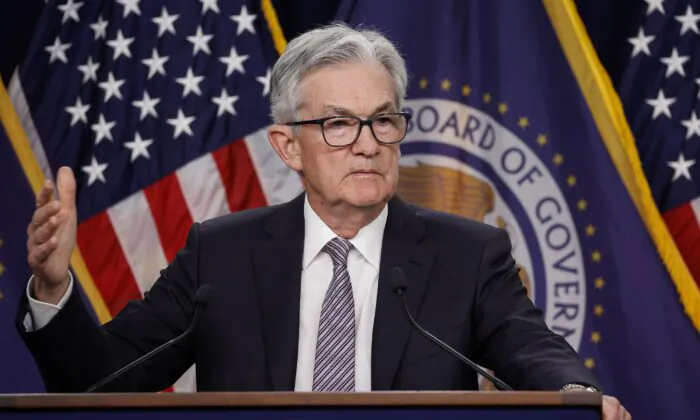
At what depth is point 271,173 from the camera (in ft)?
12.3

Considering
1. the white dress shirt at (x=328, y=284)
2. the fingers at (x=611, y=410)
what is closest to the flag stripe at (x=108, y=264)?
the white dress shirt at (x=328, y=284)

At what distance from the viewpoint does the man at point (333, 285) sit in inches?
85.7

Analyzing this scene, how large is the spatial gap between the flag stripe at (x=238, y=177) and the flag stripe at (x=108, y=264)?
16.7 inches

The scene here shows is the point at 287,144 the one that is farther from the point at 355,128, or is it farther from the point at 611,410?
the point at 611,410

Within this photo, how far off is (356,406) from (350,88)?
97 cm

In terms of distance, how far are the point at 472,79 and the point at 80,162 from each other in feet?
4.58

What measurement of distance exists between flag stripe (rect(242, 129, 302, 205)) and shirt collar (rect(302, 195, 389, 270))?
130 centimetres

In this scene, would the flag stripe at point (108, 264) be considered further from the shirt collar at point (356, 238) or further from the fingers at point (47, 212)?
the fingers at point (47, 212)

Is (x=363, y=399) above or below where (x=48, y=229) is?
below

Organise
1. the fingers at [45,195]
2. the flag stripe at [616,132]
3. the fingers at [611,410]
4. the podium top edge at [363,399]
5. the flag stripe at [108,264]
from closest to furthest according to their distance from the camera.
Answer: the podium top edge at [363,399] → the fingers at [611,410] → the fingers at [45,195] → the flag stripe at [616,132] → the flag stripe at [108,264]

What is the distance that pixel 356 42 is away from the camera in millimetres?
2330

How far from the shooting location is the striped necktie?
217 centimetres

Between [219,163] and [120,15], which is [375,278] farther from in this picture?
[120,15]

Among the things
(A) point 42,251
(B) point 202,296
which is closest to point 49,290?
(A) point 42,251
